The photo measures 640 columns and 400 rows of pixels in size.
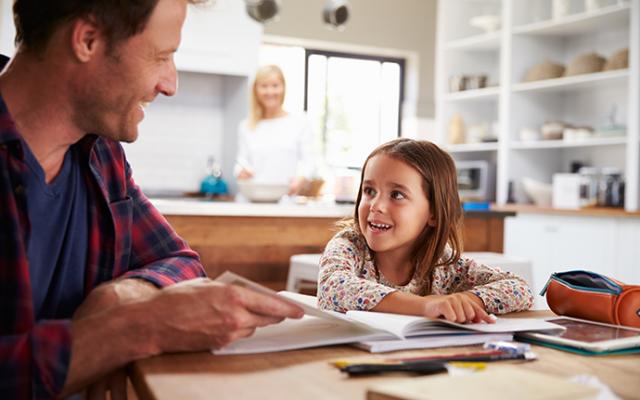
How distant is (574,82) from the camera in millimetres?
5422

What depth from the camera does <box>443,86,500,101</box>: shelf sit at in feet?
20.2

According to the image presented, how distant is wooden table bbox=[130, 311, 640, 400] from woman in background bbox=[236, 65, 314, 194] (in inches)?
155

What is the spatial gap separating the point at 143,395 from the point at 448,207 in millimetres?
1155

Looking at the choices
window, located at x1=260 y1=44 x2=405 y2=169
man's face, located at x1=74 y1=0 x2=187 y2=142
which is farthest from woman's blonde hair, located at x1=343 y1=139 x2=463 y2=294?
window, located at x1=260 y1=44 x2=405 y2=169

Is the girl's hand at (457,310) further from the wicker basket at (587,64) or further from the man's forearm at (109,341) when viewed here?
the wicker basket at (587,64)

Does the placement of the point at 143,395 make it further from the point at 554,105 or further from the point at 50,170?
the point at 554,105

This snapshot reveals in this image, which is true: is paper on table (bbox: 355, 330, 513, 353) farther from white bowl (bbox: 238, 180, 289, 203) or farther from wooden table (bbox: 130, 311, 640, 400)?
white bowl (bbox: 238, 180, 289, 203)

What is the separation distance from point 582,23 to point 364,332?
16.8 feet

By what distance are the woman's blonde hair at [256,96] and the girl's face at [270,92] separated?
0.02 metres

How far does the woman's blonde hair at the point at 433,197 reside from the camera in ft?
5.89

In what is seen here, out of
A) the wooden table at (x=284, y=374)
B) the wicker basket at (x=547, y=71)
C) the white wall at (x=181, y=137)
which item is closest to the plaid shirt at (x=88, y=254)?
the wooden table at (x=284, y=374)

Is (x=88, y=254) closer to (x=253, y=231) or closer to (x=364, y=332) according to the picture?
(x=364, y=332)

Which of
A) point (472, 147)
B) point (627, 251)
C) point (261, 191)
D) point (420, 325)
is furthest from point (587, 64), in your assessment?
point (420, 325)

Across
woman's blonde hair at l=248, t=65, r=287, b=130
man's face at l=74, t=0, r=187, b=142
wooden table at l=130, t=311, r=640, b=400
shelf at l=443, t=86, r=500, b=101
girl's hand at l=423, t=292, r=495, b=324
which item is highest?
shelf at l=443, t=86, r=500, b=101
